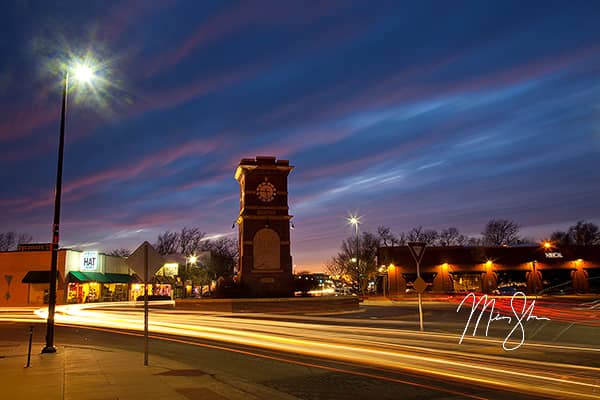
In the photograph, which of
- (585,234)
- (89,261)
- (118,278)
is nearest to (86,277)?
(89,261)

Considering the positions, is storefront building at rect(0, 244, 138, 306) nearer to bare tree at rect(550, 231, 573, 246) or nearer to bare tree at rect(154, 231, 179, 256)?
bare tree at rect(154, 231, 179, 256)

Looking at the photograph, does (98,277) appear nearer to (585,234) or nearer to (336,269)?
(336,269)

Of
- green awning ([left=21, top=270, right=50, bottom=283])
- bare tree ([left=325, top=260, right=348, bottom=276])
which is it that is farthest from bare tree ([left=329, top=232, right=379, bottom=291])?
green awning ([left=21, top=270, right=50, bottom=283])

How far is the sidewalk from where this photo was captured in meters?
8.45

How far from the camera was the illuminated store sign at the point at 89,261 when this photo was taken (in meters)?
56.1

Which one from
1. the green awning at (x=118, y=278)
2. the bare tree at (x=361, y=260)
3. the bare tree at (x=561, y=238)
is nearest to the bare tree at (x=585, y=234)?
the bare tree at (x=561, y=238)

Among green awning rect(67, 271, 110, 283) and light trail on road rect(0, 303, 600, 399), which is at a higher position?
green awning rect(67, 271, 110, 283)

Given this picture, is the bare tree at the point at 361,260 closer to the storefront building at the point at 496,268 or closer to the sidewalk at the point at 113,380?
the storefront building at the point at 496,268

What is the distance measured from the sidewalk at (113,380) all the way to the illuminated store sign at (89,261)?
46.0m

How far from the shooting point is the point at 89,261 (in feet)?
186

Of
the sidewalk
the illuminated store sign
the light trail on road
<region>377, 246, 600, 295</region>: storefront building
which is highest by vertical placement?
the illuminated store sign

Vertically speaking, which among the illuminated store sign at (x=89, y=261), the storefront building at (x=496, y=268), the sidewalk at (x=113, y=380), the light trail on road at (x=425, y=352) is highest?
the illuminated store sign at (x=89, y=261)

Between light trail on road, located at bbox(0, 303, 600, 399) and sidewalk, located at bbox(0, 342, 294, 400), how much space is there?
3662mm

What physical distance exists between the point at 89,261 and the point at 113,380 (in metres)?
51.5
